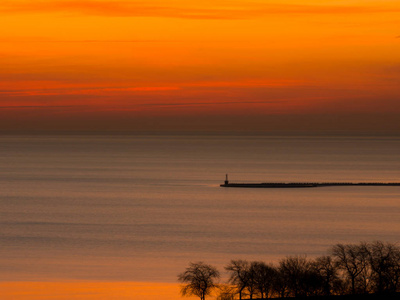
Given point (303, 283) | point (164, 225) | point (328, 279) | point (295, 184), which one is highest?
point (295, 184)

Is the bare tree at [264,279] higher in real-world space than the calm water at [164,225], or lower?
lower

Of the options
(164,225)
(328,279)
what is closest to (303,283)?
(328,279)

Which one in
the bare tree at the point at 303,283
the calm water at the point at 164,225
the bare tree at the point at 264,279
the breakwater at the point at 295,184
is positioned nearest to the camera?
the bare tree at the point at 303,283

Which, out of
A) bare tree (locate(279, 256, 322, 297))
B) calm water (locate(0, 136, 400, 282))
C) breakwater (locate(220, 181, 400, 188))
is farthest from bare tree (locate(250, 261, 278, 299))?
breakwater (locate(220, 181, 400, 188))

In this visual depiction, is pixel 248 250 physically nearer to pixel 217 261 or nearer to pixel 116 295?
pixel 217 261

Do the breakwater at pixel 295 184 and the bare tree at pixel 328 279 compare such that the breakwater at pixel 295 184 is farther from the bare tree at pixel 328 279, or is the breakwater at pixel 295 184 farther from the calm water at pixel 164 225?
the bare tree at pixel 328 279

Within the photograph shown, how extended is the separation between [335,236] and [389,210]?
30710mm

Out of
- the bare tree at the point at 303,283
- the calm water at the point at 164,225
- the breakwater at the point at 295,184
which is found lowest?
the bare tree at the point at 303,283

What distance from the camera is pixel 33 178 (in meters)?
198

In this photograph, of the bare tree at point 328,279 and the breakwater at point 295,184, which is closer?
the bare tree at point 328,279

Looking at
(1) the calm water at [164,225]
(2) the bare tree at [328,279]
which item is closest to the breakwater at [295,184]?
(1) the calm water at [164,225]

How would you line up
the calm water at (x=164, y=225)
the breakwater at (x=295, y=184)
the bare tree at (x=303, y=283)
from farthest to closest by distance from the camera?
1. the breakwater at (x=295, y=184)
2. the calm water at (x=164, y=225)
3. the bare tree at (x=303, y=283)

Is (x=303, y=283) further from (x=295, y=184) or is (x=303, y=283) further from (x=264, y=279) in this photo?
(x=295, y=184)

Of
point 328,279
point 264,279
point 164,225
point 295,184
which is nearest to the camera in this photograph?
point 328,279
